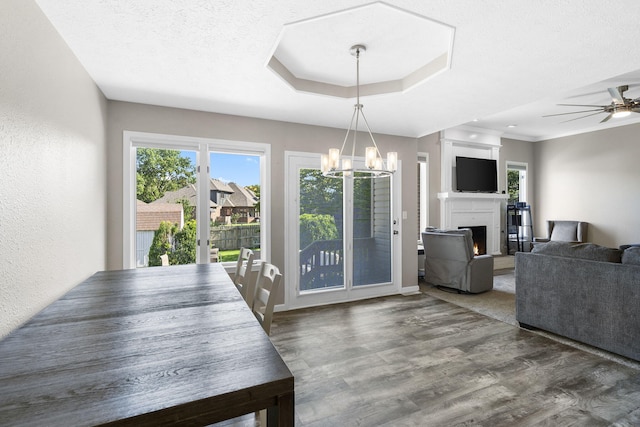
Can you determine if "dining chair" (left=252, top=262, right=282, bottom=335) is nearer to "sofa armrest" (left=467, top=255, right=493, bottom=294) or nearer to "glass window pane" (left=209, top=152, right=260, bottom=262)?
"glass window pane" (left=209, top=152, right=260, bottom=262)

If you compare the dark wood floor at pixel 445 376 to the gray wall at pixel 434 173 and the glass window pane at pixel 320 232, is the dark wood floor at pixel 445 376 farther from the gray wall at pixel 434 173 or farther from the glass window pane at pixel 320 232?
the gray wall at pixel 434 173

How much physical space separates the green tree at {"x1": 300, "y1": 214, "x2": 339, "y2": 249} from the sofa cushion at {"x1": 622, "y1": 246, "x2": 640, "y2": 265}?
2.90 m

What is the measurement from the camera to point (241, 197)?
152 inches

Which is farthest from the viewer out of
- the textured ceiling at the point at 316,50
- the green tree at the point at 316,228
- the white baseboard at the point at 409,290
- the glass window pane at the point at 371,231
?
the white baseboard at the point at 409,290

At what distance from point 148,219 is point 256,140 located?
153 cm

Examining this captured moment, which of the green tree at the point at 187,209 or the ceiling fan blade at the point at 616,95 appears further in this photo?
the ceiling fan blade at the point at 616,95

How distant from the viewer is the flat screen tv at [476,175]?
20.6 ft

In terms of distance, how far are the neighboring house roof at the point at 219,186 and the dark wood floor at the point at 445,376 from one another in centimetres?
168

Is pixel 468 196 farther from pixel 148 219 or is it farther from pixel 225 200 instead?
pixel 148 219

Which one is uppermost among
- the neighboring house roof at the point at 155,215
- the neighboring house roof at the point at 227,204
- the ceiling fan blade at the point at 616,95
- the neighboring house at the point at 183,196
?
the ceiling fan blade at the point at 616,95

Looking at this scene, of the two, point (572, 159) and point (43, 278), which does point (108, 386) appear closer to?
point (43, 278)

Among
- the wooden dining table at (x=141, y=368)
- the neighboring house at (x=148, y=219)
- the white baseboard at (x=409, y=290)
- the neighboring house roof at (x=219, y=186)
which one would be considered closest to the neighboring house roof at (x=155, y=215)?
the neighboring house at (x=148, y=219)

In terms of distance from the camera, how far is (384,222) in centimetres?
468

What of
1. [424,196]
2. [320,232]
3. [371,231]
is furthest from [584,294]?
[424,196]
